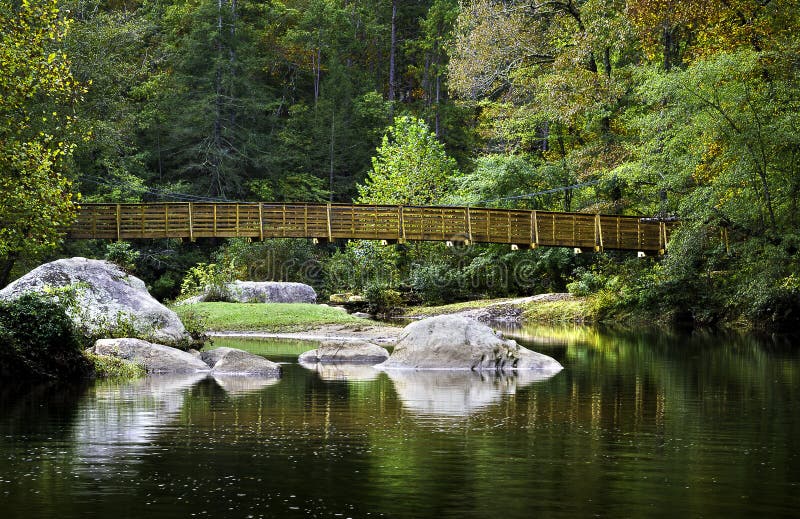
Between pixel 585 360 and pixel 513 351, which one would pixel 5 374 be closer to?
pixel 513 351

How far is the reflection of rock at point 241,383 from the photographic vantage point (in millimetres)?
14969

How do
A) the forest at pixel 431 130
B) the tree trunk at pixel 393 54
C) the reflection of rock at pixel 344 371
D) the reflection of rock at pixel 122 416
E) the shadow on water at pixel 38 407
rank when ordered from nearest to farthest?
the reflection of rock at pixel 122 416 → the shadow on water at pixel 38 407 → the reflection of rock at pixel 344 371 → the forest at pixel 431 130 → the tree trunk at pixel 393 54

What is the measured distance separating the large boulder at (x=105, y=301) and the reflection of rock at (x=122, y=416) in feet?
8.47

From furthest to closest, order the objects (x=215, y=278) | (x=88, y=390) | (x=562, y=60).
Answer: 1. (x=562, y=60)
2. (x=215, y=278)
3. (x=88, y=390)

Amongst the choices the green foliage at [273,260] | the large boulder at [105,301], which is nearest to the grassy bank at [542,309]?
the green foliage at [273,260]

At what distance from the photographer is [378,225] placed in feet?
113

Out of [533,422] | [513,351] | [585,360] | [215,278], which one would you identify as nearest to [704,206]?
[585,360]

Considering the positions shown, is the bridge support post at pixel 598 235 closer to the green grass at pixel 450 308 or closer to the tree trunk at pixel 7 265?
the green grass at pixel 450 308

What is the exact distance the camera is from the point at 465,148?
60.5 m

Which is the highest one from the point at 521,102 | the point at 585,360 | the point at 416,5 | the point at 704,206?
the point at 416,5

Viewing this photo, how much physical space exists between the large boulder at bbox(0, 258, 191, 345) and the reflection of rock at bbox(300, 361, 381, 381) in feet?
8.52

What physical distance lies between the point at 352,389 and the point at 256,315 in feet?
47.4

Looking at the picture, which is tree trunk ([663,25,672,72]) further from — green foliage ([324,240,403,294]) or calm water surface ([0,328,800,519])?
calm water surface ([0,328,800,519])

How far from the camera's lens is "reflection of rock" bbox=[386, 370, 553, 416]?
42.7 ft
